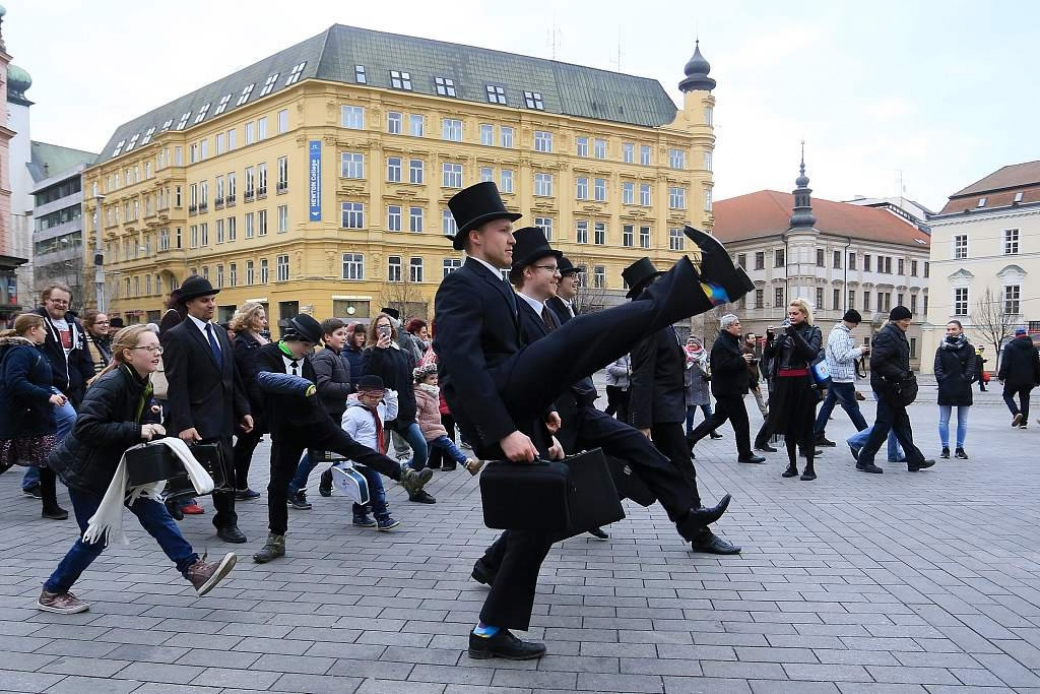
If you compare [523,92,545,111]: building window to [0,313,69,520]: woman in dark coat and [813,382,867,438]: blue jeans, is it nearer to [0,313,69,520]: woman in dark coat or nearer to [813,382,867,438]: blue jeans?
[813,382,867,438]: blue jeans

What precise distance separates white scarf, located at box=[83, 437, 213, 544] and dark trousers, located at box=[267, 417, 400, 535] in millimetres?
1324

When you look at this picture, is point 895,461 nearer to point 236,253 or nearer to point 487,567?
point 487,567

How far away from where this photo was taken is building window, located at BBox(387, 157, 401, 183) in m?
52.6

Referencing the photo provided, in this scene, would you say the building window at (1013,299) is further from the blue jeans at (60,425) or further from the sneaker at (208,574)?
the sneaker at (208,574)

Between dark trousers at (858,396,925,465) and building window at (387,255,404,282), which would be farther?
building window at (387,255,404,282)

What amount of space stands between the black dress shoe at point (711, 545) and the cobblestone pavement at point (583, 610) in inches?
4.9

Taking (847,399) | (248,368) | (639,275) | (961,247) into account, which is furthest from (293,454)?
(961,247)

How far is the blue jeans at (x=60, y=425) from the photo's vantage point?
8.27 meters

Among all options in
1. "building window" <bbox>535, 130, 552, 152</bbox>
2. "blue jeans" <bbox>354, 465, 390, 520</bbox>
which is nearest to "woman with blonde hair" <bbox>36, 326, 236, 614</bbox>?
"blue jeans" <bbox>354, 465, 390, 520</bbox>

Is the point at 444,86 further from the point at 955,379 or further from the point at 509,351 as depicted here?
the point at 509,351

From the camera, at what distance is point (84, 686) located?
12.4ft

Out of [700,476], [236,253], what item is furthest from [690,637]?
[236,253]

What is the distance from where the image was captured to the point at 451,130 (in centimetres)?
5422

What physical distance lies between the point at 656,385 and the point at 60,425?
597 centimetres
